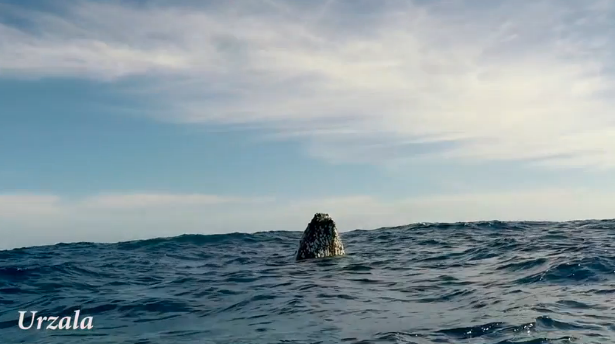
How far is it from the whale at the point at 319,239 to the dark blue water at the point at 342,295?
1.04 metres

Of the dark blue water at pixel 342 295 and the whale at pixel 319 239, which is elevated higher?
the whale at pixel 319 239

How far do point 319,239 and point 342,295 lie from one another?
9141 mm

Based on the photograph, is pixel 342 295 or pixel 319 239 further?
pixel 319 239

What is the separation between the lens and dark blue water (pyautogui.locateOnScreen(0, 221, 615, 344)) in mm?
12359

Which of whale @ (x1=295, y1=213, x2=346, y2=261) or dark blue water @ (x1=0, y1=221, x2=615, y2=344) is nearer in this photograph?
dark blue water @ (x1=0, y1=221, x2=615, y2=344)

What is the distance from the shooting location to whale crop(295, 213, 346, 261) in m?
25.9

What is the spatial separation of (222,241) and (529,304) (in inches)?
1160

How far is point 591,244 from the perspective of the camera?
24562 millimetres

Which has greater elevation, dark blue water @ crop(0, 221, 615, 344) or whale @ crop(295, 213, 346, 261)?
whale @ crop(295, 213, 346, 261)

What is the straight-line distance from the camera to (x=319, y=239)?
25.9 meters

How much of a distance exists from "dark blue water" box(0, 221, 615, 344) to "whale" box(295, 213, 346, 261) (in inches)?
41.0

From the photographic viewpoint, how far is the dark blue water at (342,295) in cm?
1236

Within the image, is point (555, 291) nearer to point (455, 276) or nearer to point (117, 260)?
point (455, 276)

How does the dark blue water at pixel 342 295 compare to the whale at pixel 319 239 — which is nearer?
the dark blue water at pixel 342 295
